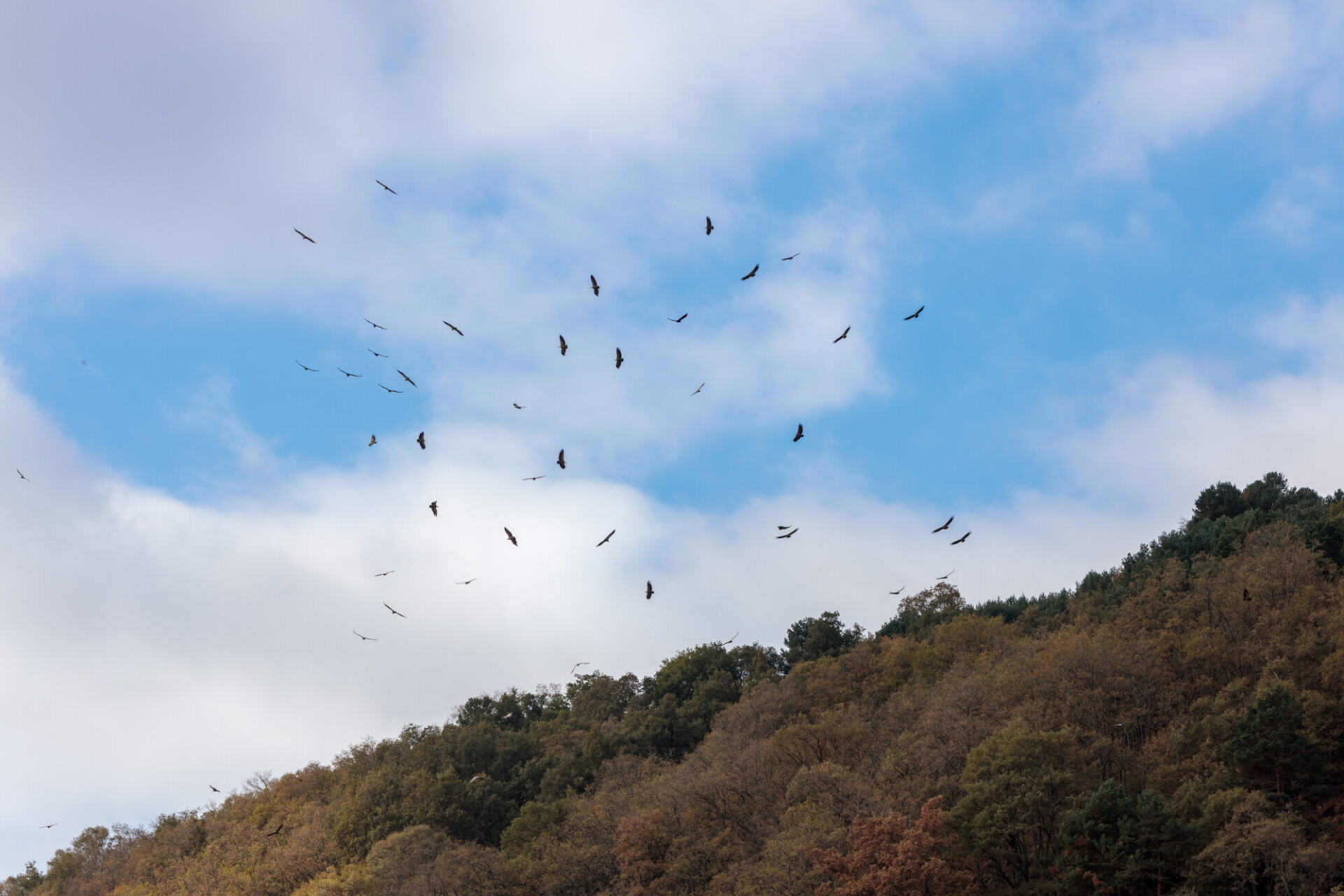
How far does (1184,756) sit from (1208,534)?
40655mm

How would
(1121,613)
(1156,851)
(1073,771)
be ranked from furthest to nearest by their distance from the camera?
(1121,613)
(1073,771)
(1156,851)

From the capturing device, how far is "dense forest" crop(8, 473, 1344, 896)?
153 ft

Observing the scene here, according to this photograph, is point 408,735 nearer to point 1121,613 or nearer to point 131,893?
point 131,893

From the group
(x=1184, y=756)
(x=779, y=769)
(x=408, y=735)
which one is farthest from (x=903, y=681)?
(x=408, y=735)

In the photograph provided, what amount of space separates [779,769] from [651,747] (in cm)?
2929

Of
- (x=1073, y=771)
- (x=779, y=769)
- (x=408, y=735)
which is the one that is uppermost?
(x=408, y=735)

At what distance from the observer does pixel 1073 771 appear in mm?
52969

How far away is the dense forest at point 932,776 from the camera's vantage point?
153 ft

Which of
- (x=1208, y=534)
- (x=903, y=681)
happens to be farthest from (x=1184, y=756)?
(x=1208, y=534)

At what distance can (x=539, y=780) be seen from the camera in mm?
92875

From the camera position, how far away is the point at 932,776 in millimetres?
55656

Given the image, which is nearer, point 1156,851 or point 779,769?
point 1156,851

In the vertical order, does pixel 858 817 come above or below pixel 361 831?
below

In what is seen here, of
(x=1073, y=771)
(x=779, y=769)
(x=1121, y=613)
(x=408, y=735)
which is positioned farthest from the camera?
(x=408, y=735)
